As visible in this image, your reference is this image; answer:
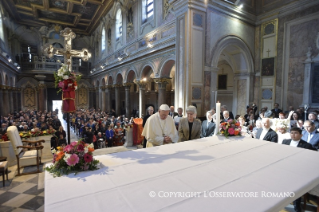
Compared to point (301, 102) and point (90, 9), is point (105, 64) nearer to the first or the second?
point (90, 9)

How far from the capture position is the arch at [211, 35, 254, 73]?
27.1 feet

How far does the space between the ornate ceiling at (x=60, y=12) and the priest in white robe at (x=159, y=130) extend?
1680 centimetres

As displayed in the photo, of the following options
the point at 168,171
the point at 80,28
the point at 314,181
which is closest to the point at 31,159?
the point at 168,171

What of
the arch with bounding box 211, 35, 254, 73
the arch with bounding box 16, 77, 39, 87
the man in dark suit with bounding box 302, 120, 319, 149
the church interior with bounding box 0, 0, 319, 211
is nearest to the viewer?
the man in dark suit with bounding box 302, 120, 319, 149

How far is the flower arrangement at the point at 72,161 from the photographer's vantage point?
1.76 meters

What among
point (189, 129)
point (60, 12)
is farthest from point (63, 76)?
point (60, 12)

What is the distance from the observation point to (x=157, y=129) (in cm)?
336

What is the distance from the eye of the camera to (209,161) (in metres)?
2.05

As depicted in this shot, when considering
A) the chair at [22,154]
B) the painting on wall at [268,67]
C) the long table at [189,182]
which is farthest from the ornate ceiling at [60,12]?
the long table at [189,182]

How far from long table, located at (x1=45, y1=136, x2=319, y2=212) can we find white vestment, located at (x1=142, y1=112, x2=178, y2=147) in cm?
90

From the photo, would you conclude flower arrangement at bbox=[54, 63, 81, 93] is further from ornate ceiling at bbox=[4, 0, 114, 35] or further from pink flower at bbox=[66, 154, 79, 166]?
ornate ceiling at bbox=[4, 0, 114, 35]

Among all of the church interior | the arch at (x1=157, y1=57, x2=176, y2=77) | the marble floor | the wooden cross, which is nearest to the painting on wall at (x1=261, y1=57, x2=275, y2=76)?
the church interior

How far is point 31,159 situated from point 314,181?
5.82m

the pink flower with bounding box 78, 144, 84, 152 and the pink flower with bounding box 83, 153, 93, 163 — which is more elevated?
the pink flower with bounding box 78, 144, 84, 152
